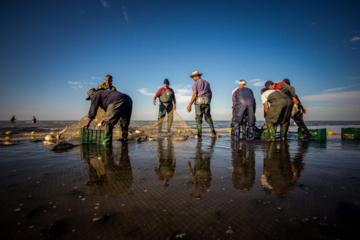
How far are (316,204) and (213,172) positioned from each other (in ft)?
3.57

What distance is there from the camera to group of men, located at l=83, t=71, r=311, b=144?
192 inches

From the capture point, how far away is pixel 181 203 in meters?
1.33

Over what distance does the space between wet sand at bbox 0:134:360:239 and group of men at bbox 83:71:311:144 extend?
2.83 meters

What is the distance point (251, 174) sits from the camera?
2035mm

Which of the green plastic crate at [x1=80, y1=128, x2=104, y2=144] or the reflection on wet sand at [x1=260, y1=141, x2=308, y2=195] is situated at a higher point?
the green plastic crate at [x1=80, y1=128, x2=104, y2=144]

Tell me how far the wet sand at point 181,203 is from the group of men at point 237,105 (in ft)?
9.27

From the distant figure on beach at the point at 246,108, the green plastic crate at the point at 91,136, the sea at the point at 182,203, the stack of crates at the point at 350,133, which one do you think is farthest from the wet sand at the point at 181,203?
the stack of crates at the point at 350,133

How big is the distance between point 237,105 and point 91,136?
212 inches

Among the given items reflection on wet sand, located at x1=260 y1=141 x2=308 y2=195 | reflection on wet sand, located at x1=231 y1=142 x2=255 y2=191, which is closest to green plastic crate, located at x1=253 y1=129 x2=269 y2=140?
reflection on wet sand, located at x1=260 y1=141 x2=308 y2=195

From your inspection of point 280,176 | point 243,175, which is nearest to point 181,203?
point 243,175

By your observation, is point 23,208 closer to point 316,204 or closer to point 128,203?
point 128,203

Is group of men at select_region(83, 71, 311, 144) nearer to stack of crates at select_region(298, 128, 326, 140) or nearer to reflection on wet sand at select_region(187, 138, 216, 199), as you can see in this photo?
stack of crates at select_region(298, 128, 326, 140)

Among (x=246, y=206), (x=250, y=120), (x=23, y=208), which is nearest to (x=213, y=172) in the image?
(x=246, y=206)

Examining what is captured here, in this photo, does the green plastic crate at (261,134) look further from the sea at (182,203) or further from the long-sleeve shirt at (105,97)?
the long-sleeve shirt at (105,97)
